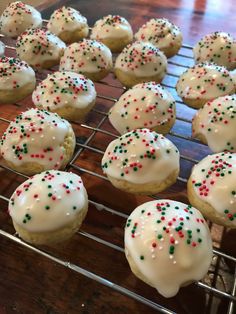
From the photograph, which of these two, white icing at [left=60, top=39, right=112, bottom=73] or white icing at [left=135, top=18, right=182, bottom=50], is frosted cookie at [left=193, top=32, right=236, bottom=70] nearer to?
white icing at [left=135, top=18, right=182, bottom=50]

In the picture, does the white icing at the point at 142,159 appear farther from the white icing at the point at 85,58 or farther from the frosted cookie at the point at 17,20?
the frosted cookie at the point at 17,20

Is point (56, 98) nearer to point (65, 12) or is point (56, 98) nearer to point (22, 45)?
point (22, 45)

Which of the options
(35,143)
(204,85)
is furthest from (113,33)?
(35,143)

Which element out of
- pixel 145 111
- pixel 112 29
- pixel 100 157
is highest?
pixel 112 29

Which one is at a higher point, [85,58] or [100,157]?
[85,58]

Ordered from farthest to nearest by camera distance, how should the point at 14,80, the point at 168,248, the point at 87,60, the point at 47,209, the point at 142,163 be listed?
the point at 87,60, the point at 14,80, the point at 142,163, the point at 47,209, the point at 168,248

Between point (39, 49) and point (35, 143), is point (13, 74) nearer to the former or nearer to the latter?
point (39, 49)

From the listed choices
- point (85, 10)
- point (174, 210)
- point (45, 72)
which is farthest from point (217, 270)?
point (85, 10)
